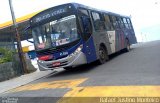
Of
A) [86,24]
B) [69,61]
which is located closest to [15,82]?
[69,61]

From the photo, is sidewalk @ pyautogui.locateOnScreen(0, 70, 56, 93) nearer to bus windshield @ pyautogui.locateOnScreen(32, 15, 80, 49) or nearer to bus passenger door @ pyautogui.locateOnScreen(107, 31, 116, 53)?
bus windshield @ pyautogui.locateOnScreen(32, 15, 80, 49)

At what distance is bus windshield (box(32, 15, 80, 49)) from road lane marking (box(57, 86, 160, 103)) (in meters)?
4.86

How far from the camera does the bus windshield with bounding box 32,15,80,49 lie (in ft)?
44.7

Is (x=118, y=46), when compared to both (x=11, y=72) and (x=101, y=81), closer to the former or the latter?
(x=11, y=72)

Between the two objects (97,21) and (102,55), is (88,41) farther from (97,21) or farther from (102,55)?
(97,21)

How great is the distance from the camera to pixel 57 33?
13.8 m

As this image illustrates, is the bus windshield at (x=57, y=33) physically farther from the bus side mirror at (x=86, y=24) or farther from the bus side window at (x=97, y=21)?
the bus side window at (x=97, y=21)

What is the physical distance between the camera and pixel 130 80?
9680mm

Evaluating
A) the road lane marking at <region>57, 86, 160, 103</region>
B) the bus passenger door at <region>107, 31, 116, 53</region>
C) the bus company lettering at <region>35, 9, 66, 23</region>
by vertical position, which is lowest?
the road lane marking at <region>57, 86, 160, 103</region>

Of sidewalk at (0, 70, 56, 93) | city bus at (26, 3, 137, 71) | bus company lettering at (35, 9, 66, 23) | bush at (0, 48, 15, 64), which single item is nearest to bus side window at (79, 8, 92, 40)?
city bus at (26, 3, 137, 71)

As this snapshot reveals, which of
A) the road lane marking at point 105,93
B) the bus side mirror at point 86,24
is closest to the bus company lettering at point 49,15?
the bus side mirror at point 86,24

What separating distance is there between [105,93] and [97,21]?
8645 mm

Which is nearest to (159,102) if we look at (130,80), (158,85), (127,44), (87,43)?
(158,85)

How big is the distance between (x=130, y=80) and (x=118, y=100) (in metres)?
2.51
